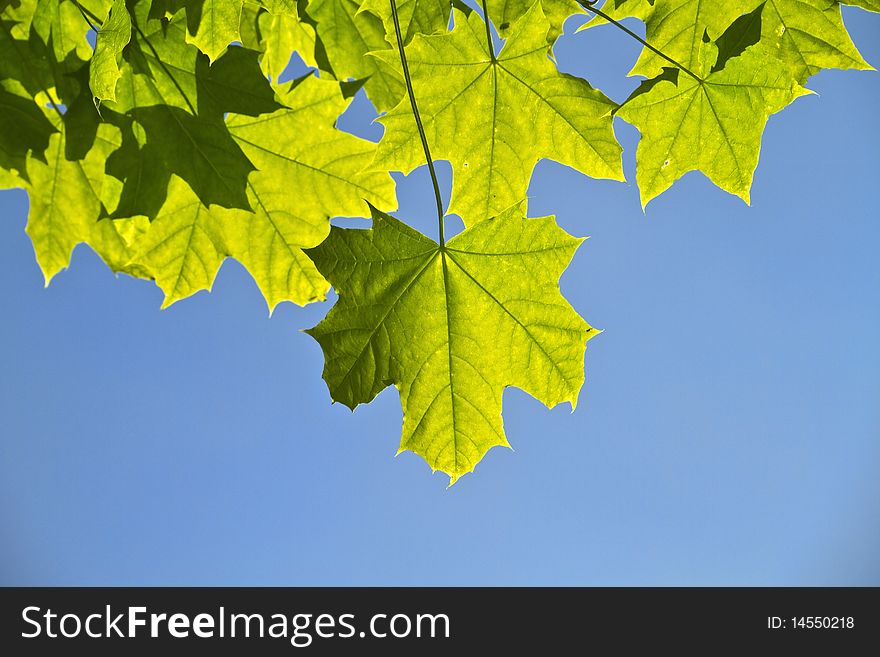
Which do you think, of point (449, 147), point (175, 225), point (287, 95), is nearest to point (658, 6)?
point (449, 147)

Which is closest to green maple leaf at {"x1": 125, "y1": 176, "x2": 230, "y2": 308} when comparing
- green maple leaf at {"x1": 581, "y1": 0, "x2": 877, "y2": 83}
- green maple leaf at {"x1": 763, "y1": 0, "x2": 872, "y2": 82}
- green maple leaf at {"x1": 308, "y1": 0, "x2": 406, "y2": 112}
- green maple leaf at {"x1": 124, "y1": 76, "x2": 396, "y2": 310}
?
green maple leaf at {"x1": 124, "y1": 76, "x2": 396, "y2": 310}

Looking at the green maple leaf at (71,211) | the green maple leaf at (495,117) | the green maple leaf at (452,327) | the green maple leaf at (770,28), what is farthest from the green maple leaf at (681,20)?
the green maple leaf at (71,211)

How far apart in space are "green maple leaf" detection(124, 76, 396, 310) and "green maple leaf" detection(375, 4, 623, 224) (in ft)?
1.03

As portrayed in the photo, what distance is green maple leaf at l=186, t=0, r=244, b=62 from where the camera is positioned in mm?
1830

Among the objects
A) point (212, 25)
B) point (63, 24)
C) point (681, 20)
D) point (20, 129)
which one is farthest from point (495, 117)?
point (20, 129)

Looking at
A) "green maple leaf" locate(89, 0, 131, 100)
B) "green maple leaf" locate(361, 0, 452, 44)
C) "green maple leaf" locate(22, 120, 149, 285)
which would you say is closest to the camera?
"green maple leaf" locate(89, 0, 131, 100)

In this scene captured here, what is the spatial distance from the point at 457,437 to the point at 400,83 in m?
1.22

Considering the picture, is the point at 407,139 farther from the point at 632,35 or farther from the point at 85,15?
the point at 85,15

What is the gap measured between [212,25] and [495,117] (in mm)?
801

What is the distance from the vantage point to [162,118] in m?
2.20

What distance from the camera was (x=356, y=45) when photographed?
8.01ft

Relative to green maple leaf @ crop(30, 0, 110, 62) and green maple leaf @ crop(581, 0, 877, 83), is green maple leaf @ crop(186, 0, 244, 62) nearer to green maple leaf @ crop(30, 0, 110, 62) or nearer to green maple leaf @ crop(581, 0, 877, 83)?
green maple leaf @ crop(30, 0, 110, 62)

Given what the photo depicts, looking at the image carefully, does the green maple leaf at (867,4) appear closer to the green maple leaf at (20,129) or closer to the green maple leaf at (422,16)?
the green maple leaf at (422,16)

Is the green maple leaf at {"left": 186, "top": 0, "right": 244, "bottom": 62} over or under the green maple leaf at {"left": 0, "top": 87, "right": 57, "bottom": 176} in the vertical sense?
under
